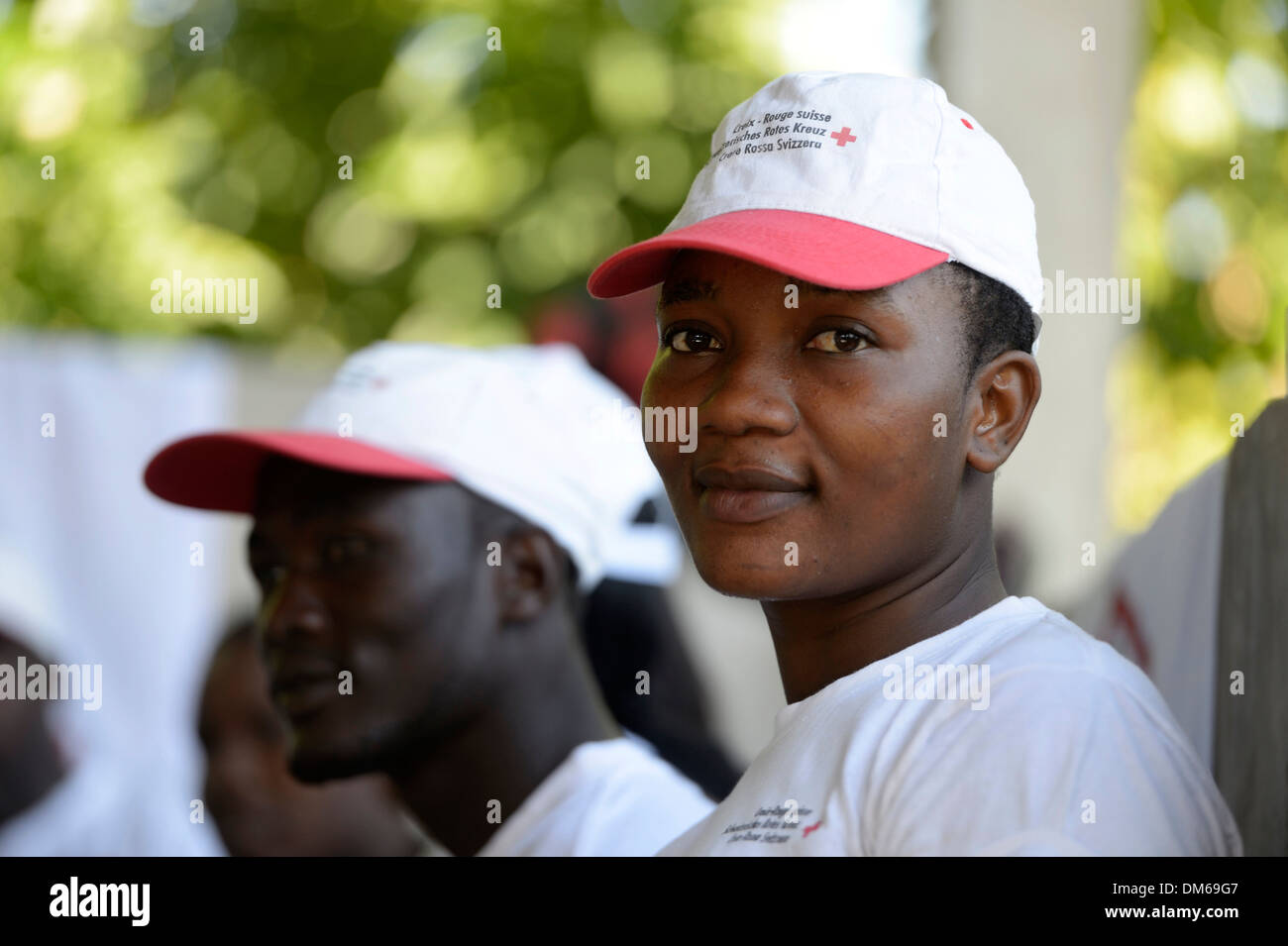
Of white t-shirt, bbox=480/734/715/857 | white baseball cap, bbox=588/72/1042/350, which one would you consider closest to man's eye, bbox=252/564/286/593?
white t-shirt, bbox=480/734/715/857

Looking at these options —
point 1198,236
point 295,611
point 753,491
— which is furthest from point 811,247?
A: point 1198,236

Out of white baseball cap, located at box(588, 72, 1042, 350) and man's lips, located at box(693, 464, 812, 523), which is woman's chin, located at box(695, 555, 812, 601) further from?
white baseball cap, located at box(588, 72, 1042, 350)

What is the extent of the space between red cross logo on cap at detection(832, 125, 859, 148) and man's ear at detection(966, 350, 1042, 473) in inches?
12.3

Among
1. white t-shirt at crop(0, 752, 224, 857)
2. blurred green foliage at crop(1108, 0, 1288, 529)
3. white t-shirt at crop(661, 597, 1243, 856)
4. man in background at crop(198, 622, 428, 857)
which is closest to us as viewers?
white t-shirt at crop(661, 597, 1243, 856)

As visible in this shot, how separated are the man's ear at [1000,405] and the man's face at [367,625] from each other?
1253 millimetres

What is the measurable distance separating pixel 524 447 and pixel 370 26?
238 inches

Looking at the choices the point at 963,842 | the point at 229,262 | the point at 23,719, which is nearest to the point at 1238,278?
the point at 229,262

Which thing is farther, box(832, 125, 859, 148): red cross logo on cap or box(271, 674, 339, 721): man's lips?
box(271, 674, 339, 721): man's lips

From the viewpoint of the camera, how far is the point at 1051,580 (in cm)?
618

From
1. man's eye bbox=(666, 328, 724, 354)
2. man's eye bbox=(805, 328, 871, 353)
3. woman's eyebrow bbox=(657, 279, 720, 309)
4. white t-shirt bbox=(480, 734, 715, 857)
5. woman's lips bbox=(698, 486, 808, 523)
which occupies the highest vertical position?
woman's eyebrow bbox=(657, 279, 720, 309)

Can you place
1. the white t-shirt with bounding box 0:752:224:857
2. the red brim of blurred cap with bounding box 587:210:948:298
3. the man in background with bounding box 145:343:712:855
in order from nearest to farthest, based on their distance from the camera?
the red brim of blurred cap with bounding box 587:210:948:298 → the man in background with bounding box 145:343:712:855 → the white t-shirt with bounding box 0:752:224:857

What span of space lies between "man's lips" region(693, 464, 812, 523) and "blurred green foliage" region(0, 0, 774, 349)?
6541 millimetres

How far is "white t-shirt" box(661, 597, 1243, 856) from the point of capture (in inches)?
55.6

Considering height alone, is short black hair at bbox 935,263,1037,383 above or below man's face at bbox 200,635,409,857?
above
